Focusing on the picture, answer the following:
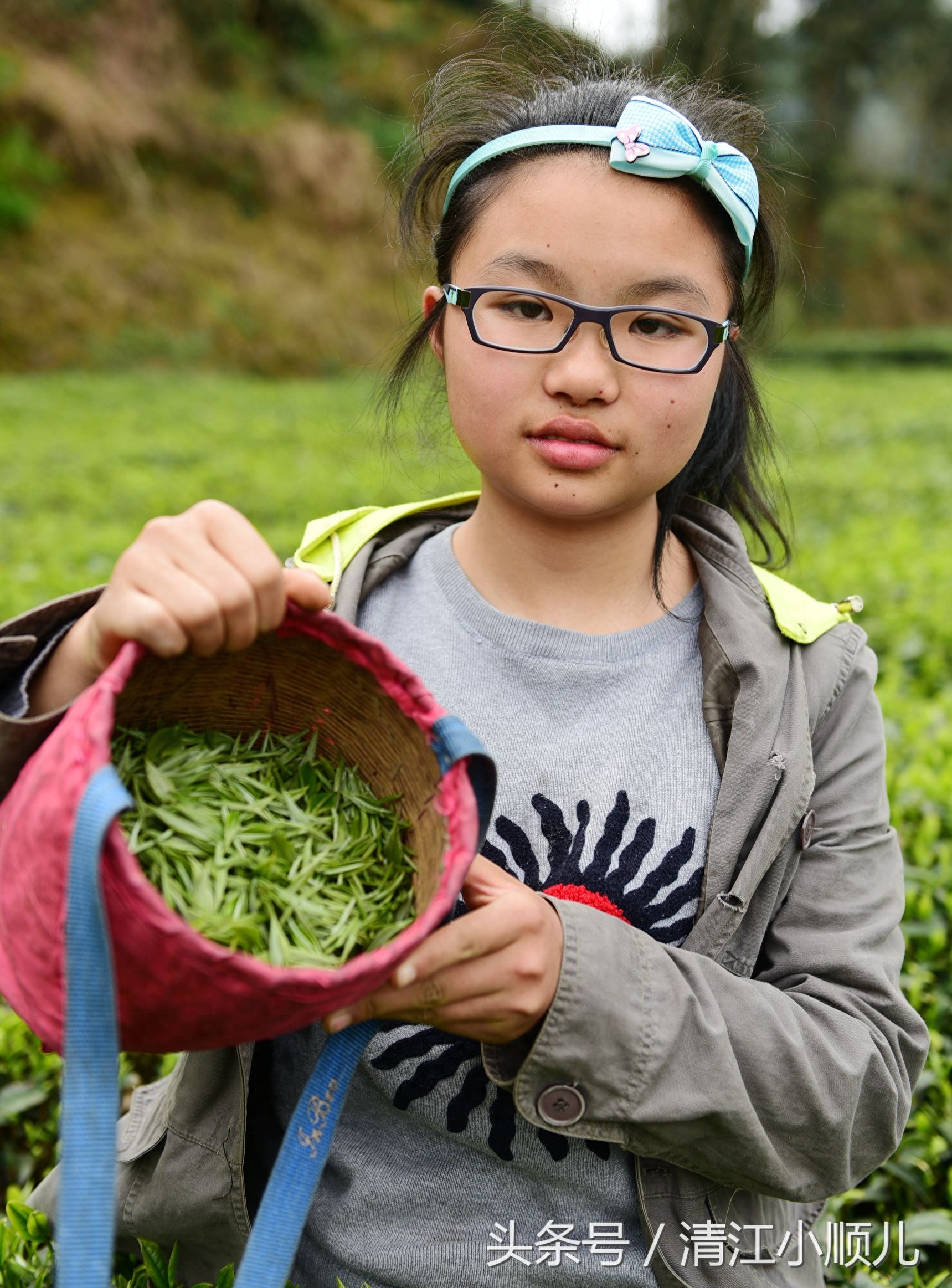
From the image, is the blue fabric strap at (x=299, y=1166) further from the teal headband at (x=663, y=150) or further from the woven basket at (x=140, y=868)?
the teal headband at (x=663, y=150)

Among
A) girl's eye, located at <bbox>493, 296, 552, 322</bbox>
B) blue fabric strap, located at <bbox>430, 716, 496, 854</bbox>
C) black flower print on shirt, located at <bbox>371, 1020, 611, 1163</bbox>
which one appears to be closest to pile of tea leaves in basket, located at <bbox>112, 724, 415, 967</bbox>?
blue fabric strap, located at <bbox>430, 716, 496, 854</bbox>

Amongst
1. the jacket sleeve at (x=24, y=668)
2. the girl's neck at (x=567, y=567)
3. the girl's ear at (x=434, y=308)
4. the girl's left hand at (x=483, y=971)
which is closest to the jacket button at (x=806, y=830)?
the girl's neck at (x=567, y=567)

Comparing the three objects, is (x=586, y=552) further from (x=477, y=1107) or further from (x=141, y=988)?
(x=141, y=988)

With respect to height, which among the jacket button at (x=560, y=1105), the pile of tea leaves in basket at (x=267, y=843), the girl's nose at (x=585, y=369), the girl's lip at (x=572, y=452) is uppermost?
the girl's nose at (x=585, y=369)

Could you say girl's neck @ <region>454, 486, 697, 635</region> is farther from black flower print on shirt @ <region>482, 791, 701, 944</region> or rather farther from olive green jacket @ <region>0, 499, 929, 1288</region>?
black flower print on shirt @ <region>482, 791, 701, 944</region>

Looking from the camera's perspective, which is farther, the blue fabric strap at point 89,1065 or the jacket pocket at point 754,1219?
the jacket pocket at point 754,1219

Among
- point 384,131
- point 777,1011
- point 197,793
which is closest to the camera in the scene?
point 197,793

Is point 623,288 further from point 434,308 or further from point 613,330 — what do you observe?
point 434,308

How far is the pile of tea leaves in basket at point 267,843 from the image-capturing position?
1.12m

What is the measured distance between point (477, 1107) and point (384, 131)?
798 inches

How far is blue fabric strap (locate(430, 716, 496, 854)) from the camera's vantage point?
113 centimetres

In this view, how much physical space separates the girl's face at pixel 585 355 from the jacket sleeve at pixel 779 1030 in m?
0.48

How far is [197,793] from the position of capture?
4.00ft

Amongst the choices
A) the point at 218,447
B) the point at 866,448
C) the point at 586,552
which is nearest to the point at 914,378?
the point at 866,448
